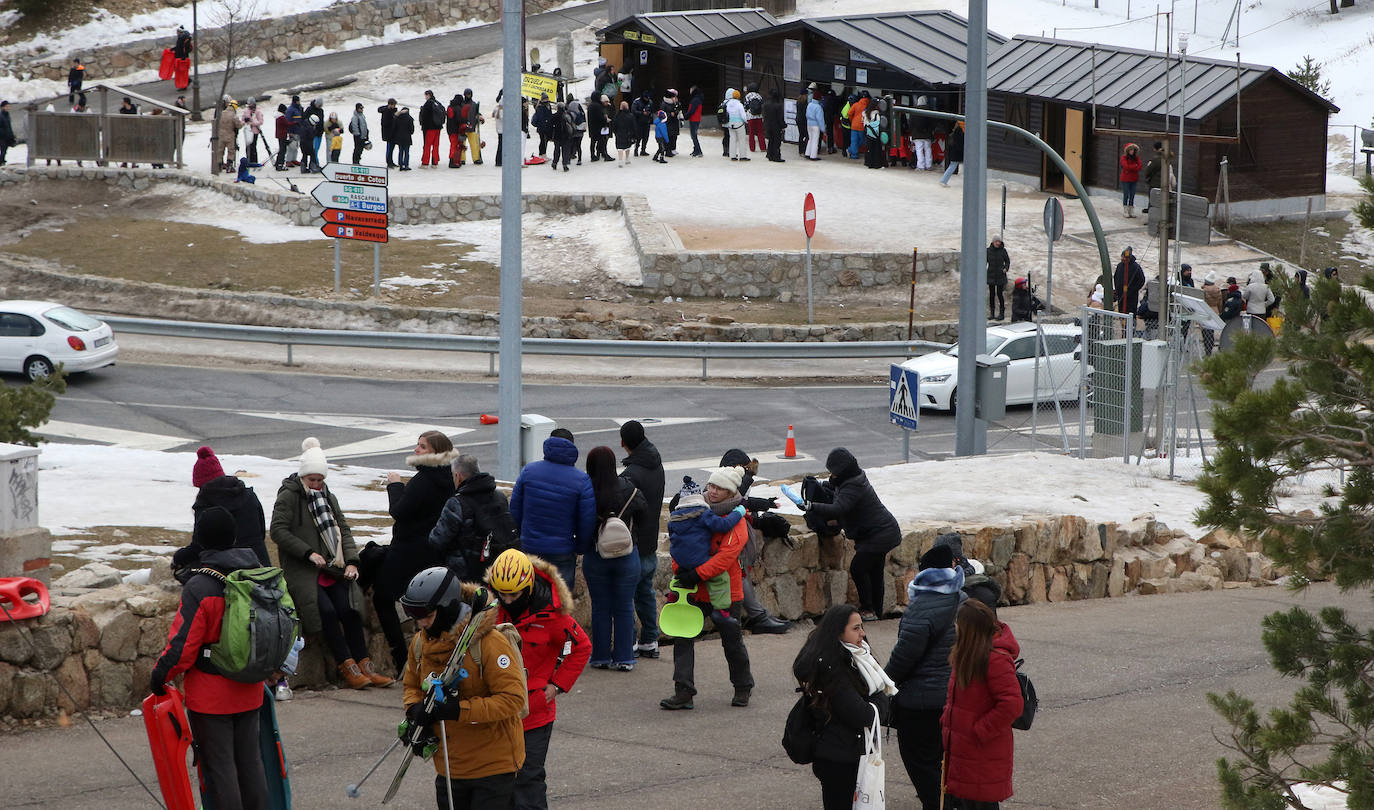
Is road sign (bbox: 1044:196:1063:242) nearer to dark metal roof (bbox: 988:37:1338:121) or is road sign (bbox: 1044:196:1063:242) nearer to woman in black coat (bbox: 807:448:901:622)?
dark metal roof (bbox: 988:37:1338:121)

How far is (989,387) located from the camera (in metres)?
16.2

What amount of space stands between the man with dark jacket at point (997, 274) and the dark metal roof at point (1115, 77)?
6.61 m

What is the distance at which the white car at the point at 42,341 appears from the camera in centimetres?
2220

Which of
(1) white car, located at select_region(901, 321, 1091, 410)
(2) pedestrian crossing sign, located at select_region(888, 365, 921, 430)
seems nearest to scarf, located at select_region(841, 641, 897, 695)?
(2) pedestrian crossing sign, located at select_region(888, 365, 921, 430)

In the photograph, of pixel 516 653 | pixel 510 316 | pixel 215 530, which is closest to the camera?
pixel 516 653

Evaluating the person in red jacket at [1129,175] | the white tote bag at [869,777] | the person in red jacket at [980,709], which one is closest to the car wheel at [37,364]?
the white tote bag at [869,777]

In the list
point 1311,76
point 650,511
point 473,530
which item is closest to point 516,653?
point 473,530

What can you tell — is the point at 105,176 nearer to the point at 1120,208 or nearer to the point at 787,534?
the point at 1120,208

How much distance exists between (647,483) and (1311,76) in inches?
1650

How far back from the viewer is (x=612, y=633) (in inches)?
389

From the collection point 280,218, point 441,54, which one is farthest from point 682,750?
point 441,54

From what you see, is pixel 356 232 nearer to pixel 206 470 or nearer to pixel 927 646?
pixel 206 470

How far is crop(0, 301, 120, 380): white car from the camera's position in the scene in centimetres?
2220

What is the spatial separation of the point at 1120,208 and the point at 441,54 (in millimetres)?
23283
